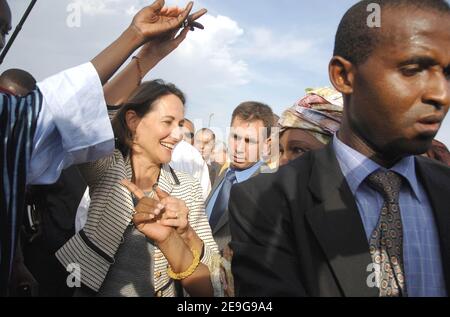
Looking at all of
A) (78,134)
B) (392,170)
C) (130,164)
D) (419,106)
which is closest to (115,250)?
(130,164)

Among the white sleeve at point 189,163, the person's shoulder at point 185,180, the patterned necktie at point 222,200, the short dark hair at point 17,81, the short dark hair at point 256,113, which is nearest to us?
the person's shoulder at point 185,180

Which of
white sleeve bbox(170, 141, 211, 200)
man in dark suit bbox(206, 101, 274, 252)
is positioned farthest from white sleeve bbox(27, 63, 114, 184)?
white sleeve bbox(170, 141, 211, 200)

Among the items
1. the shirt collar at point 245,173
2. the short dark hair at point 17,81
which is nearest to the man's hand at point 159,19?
the short dark hair at point 17,81

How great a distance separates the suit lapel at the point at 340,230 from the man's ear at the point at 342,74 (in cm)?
28

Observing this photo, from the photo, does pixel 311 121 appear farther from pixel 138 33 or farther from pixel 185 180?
pixel 138 33

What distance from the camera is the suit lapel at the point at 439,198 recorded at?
4.54 feet

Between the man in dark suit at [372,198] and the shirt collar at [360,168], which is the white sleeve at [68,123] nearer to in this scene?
the man in dark suit at [372,198]

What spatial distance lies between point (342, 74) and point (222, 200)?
2789mm

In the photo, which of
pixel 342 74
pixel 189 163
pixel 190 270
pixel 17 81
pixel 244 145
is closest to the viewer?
pixel 342 74

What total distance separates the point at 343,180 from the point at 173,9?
1.02 meters

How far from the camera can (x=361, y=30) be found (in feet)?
4.90

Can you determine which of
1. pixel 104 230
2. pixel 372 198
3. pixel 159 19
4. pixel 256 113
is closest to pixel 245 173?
pixel 256 113

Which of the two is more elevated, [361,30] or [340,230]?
[361,30]

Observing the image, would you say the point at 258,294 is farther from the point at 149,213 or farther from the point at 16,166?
the point at 16,166
